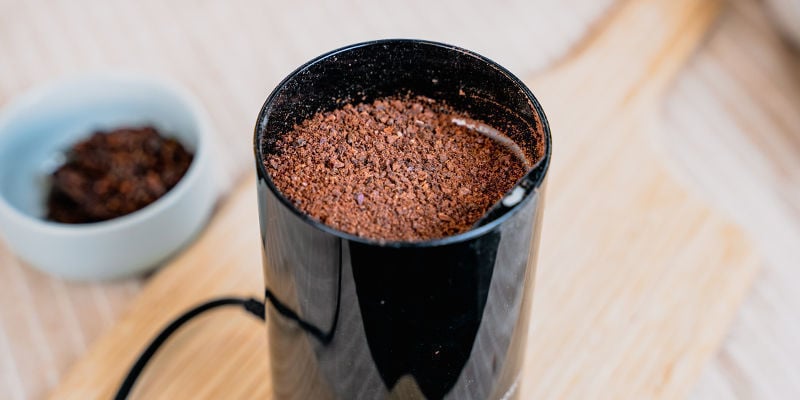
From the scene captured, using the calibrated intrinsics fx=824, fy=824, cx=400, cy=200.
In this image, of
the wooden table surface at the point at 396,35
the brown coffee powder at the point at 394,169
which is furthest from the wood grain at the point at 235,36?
the brown coffee powder at the point at 394,169

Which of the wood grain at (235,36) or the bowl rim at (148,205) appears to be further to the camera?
the wood grain at (235,36)

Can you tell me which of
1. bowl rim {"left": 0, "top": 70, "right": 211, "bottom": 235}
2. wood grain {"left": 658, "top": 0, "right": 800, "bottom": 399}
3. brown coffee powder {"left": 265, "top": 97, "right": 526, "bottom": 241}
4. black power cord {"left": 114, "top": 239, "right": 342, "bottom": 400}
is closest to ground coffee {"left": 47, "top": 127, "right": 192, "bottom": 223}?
bowl rim {"left": 0, "top": 70, "right": 211, "bottom": 235}

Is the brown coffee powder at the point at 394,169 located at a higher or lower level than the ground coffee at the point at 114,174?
higher

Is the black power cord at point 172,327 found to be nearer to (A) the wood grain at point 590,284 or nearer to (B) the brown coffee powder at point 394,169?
(A) the wood grain at point 590,284

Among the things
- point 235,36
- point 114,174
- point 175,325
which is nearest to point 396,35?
point 235,36

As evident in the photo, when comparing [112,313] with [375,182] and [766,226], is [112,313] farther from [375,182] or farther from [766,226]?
[766,226]

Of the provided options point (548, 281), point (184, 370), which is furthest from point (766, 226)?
point (184, 370)
